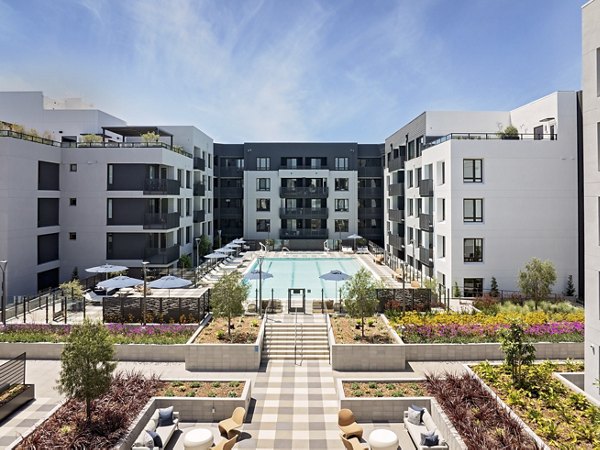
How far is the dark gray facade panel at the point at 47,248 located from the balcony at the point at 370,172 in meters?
34.1

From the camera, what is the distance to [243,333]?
18.7 meters

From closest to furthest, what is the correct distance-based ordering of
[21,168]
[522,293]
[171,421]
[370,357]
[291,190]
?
[171,421] < [370,357] < [522,293] < [21,168] < [291,190]

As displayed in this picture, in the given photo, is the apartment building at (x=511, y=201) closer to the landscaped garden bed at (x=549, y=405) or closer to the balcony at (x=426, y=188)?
the balcony at (x=426, y=188)

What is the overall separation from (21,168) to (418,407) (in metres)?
26.5

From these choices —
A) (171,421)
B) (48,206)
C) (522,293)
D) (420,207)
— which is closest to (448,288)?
(522,293)

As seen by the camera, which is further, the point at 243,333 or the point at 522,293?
the point at 522,293

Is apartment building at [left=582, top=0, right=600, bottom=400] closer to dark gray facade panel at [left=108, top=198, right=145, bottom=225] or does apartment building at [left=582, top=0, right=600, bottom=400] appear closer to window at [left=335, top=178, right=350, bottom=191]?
dark gray facade panel at [left=108, top=198, right=145, bottom=225]

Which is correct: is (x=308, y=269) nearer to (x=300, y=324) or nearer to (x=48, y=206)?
(x=300, y=324)

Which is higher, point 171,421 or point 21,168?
point 21,168

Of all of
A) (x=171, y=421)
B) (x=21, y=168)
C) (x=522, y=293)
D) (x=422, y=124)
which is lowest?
(x=171, y=421)

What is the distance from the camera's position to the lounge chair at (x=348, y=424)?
11.3 meters

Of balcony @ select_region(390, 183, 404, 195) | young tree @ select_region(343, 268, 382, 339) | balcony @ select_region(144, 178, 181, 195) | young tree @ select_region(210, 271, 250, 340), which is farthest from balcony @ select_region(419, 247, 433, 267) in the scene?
balcony @ select_region(144, 178, 181, 195)

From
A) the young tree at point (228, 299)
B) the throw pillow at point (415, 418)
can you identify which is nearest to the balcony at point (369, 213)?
the young tree at point (228, 299)

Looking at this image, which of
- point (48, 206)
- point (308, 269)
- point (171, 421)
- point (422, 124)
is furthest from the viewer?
point (308, 269)
